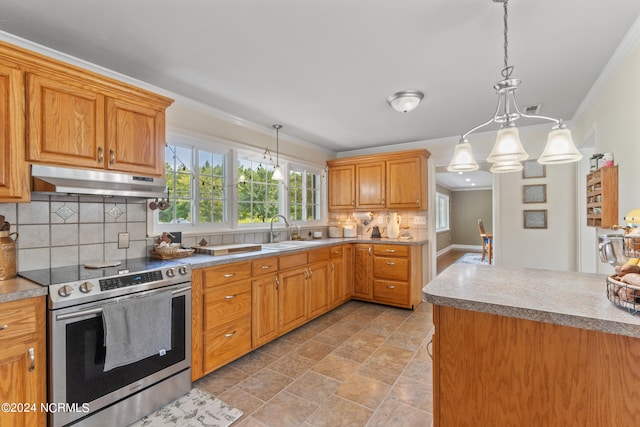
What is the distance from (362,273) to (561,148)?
294cm

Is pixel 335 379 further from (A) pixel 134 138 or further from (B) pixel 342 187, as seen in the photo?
(B) pixel 342 187

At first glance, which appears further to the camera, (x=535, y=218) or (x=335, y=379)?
(x=535, y=218)

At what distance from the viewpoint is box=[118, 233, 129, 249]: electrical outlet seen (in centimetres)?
231

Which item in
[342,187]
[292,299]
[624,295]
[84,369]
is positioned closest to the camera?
[624,295]

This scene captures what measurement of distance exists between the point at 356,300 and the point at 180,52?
352 centimetres

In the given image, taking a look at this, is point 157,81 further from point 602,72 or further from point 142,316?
point 602,72

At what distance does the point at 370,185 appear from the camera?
436cm

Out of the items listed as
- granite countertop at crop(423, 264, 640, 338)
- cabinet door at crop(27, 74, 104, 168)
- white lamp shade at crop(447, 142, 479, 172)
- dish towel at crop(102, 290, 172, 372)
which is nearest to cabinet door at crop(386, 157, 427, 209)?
white lamp shade at crop(447, 142, 479, 172)

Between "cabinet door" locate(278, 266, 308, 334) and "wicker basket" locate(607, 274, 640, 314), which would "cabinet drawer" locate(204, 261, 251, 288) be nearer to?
"cabinet door" locate(278, 266, 308, 334)

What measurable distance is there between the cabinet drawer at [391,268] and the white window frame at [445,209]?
18.2 ft

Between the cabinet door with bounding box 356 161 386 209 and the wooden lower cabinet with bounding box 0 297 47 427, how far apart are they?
363 cm

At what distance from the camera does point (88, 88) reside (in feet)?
6.18

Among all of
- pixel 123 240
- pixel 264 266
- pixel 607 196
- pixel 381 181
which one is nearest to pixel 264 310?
pixel 264 266

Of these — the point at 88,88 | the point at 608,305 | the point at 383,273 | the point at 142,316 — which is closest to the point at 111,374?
→ the point at 142,316
